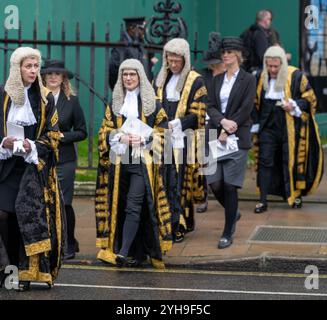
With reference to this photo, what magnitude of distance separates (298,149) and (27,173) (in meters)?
5.10

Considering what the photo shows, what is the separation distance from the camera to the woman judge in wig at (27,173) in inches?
383

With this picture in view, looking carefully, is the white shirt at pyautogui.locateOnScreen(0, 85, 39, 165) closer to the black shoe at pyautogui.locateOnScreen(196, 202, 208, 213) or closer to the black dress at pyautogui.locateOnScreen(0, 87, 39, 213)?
the black dress at pyautogui.locateOnScreen(0, 87, 39, 213)

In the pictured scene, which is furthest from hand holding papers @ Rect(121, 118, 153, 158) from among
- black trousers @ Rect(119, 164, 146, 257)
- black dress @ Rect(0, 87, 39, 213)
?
black dress @ Rect(0, 87, 39, 213)

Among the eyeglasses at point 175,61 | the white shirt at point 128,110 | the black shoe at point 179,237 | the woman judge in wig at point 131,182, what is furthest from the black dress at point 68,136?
the black shoe at point 179,237

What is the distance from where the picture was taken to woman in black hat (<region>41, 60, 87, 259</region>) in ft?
37.5

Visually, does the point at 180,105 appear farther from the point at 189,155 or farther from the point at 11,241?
the point at 11,241

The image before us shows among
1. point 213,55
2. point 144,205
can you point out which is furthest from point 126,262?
point 213,55

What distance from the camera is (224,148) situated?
11.9m

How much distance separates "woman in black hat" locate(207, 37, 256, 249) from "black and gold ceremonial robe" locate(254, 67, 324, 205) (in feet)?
5.68

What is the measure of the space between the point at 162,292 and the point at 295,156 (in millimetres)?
4705

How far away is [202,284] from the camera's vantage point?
10.3 metres

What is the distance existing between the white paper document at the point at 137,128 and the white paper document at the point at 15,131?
4.48ft
